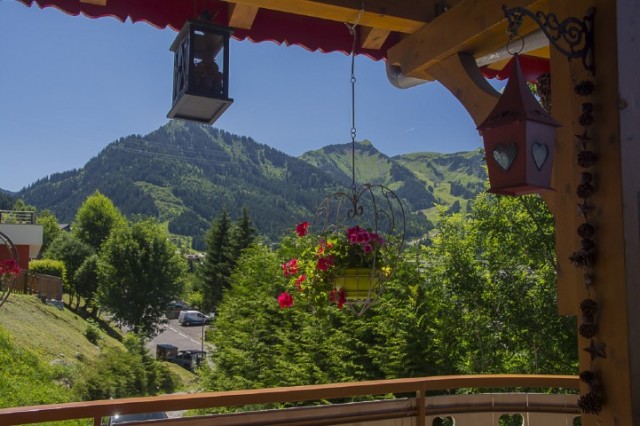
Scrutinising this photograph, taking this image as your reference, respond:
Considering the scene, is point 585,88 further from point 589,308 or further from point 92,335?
point 92,335

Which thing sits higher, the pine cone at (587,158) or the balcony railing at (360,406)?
the pine cone at (587,158)

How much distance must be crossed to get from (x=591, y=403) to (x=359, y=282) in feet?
3.78

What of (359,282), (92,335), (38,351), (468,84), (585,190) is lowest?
(92,335)

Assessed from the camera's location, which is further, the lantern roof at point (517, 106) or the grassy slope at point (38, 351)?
the grassy slope at point (38, 351)

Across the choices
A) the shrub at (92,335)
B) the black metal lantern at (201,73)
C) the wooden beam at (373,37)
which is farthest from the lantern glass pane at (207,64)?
the shrub at (92,335)

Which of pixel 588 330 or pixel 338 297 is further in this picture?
pixel 338 297

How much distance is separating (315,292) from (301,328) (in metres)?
9.35

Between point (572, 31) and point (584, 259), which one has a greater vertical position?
point (572, 31)

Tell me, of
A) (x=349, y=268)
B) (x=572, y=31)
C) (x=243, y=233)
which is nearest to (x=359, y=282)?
(x=349, y=268)

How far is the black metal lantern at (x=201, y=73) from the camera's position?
100 inches

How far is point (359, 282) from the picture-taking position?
8.71 ft

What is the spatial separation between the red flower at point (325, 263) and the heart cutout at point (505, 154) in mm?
1085

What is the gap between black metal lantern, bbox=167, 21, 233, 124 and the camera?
255 centimetres

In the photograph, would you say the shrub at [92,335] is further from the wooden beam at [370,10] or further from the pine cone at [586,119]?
the pine cone at [586,119]
